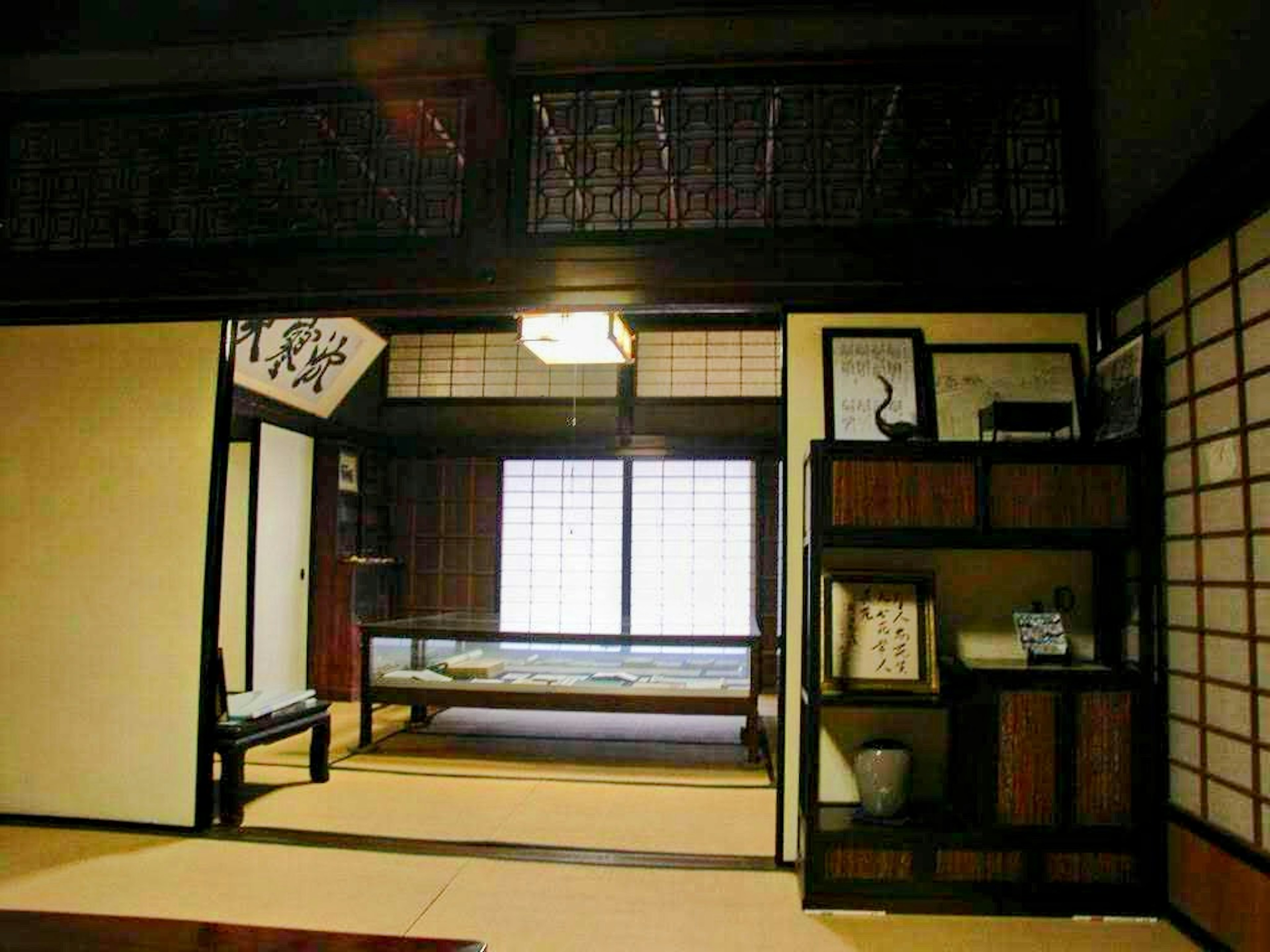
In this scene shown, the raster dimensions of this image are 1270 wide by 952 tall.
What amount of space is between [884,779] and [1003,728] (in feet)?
1.38

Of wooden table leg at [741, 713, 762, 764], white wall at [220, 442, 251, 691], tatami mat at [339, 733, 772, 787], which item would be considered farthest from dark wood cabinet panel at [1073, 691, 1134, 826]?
white wall at [220, 442, 251, 691]

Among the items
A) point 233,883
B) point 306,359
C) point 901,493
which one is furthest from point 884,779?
point 306,359

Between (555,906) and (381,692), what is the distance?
8.17 feet

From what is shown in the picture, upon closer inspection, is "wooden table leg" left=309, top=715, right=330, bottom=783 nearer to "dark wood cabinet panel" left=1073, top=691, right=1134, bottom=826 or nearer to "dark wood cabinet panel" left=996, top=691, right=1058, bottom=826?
"dark wood cabinet panel" left=996, top=691, right=1058, bottom=826

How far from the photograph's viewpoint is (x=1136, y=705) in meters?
2.78

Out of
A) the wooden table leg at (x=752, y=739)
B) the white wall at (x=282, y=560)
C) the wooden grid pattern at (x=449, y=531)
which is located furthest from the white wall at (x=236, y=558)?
the wooden table leg at (x=752, y=739)

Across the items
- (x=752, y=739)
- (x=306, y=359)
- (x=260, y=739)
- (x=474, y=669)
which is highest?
(x=306, y=359)

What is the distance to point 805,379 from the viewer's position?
331 cm

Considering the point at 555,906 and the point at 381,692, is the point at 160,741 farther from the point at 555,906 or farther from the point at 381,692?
the point at 555,906

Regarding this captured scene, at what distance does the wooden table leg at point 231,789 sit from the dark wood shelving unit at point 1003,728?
7.71 feet

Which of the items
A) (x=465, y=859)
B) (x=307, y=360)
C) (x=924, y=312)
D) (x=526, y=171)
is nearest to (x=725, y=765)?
(x=465, y=859)

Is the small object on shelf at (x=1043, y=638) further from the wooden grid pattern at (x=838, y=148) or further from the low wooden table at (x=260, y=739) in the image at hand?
the low wooden table at (x=260, y=739)

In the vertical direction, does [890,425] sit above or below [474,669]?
above

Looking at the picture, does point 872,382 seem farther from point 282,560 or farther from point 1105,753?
point 282,560
